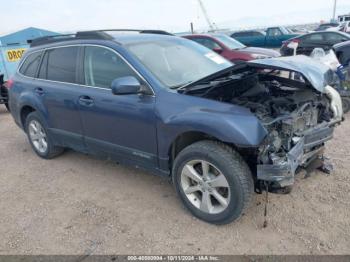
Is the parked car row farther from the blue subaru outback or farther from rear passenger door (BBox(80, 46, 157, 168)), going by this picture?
rear passenger door (BBox(80, 46, 157, 168))

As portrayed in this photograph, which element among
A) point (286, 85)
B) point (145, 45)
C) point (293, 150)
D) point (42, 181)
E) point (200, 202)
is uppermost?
point (145, 45)

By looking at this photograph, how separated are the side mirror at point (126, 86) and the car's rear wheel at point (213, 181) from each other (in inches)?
30.3

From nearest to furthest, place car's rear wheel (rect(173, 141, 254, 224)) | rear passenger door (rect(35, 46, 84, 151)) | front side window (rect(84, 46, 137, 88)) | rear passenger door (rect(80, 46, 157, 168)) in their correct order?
car's rear wheel (rect(173, 141, 254, 224)), rear passenger door (rect(80, 46, 157, 168)), front side window (rect(84, 46, 137, 88)), rear passenger door (rect(35, 46, 84, 151))

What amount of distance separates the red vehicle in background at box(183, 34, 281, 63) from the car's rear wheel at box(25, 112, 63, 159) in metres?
6.96

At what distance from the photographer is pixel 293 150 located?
9.46ft

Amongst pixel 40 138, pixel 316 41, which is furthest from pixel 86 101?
pixel 316 41

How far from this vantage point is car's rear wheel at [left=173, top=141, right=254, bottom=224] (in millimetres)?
2893

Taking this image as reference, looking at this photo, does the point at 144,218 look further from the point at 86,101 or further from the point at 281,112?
the point at 281,112

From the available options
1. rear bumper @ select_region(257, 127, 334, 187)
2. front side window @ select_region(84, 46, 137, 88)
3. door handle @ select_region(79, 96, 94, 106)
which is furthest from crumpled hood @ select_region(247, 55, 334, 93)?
door handle @ select_region(79, 96, 94, 106)

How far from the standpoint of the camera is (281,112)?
315 centimetres

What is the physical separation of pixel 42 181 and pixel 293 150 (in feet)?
10.7

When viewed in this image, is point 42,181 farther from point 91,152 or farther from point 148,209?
point 148,209

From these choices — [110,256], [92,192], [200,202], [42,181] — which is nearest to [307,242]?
[200,202]

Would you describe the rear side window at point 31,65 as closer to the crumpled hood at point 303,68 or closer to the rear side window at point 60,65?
the rear side window at point 60,65
